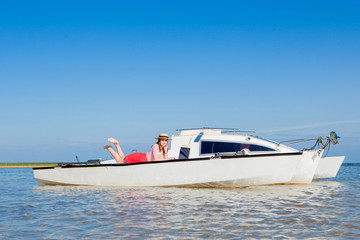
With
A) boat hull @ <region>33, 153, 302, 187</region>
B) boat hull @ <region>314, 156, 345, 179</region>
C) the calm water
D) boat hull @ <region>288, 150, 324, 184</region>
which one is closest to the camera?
the calm water

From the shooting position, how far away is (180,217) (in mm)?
7332

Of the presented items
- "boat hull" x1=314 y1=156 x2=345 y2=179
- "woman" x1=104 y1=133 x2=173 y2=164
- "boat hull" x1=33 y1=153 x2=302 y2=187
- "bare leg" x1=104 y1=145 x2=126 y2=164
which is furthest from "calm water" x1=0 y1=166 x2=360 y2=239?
"boat hull" x1=314 y1=156 x2=345 y2=179

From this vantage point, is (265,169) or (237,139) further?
(237,139)

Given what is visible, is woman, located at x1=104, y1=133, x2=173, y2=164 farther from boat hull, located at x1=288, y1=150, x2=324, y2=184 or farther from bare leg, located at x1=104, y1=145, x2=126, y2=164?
boat hull, located at x1=288, y1=150, x2=324, y2=184

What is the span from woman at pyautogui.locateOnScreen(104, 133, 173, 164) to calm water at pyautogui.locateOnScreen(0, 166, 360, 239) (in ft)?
6.99

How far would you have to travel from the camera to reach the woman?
12909 mm

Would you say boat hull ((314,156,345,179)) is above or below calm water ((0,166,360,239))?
above

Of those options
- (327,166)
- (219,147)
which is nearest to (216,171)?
(219,147)

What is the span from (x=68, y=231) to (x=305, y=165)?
1059cm

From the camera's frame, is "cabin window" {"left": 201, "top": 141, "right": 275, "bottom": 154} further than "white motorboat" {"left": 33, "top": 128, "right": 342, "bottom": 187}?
Yes

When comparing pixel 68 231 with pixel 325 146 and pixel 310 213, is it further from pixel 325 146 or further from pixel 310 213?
pixel 325 146

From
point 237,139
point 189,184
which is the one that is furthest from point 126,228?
point 237,139

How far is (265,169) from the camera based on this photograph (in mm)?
12695

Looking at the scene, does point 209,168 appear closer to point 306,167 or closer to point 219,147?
point 219,147
